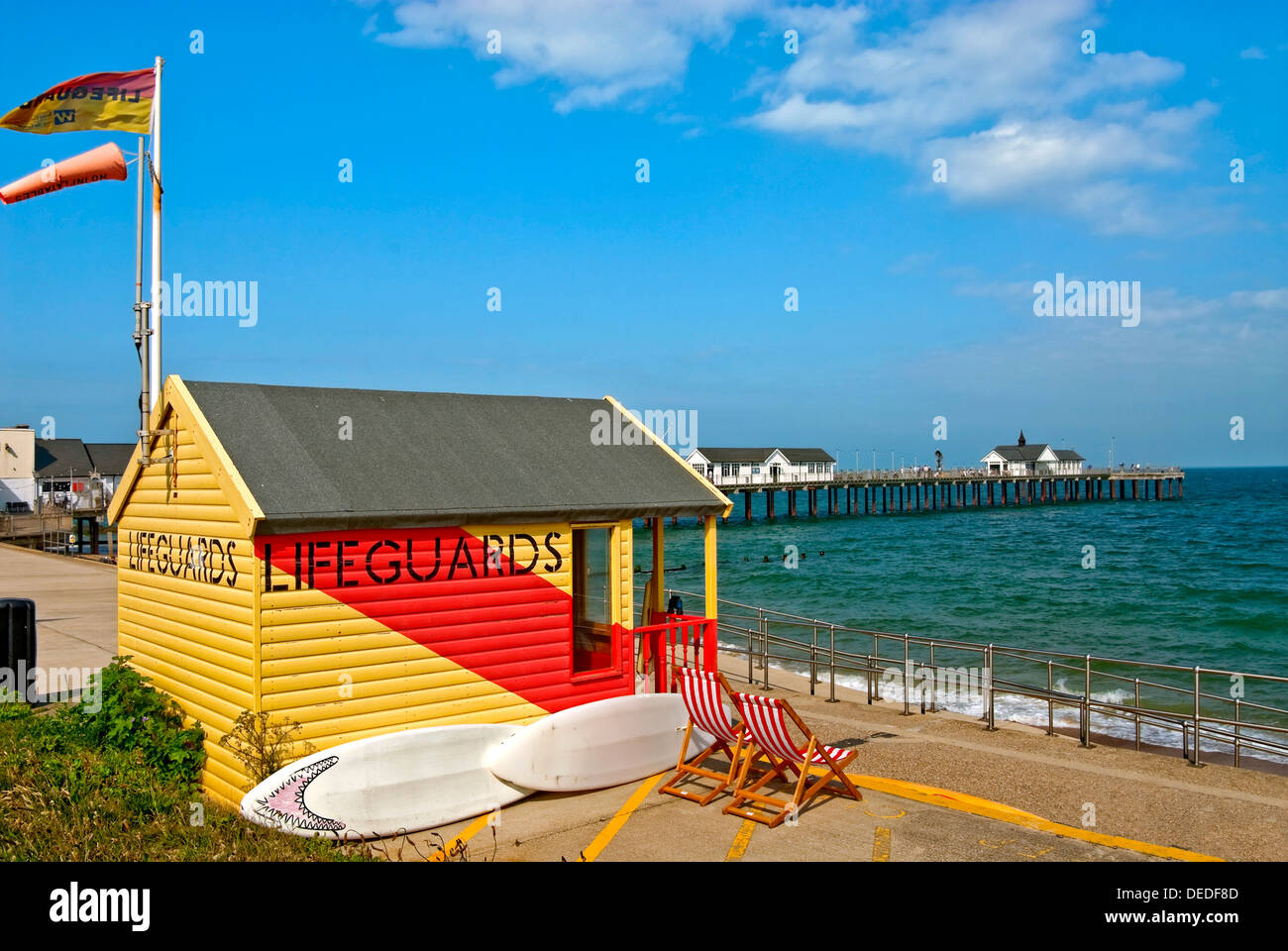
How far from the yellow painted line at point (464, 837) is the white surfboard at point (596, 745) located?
466 millimetres

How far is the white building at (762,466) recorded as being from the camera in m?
93.8

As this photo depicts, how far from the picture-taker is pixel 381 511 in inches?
371

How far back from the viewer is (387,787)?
9.11 meters

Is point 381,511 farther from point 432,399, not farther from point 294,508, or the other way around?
point 432,399

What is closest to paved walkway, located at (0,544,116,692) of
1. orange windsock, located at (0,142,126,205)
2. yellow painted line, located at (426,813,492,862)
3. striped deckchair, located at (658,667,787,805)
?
orange windsock, located at (0,142,126,205)

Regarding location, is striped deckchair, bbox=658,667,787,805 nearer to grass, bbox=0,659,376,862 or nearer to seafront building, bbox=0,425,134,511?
grass, bbox=0,659,376,862

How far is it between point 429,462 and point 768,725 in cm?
450

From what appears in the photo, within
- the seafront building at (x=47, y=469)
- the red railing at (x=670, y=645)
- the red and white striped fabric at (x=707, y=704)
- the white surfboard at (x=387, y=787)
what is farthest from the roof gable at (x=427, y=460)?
the seafront building at (x=47, y=469)

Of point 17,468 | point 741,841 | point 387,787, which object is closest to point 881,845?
point 741,841

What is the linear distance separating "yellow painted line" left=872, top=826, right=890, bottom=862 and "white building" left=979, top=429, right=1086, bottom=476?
11765 centimetres

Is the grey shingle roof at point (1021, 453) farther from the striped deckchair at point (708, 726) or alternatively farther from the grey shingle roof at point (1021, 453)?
the striped deckchair at point (708, 726)
